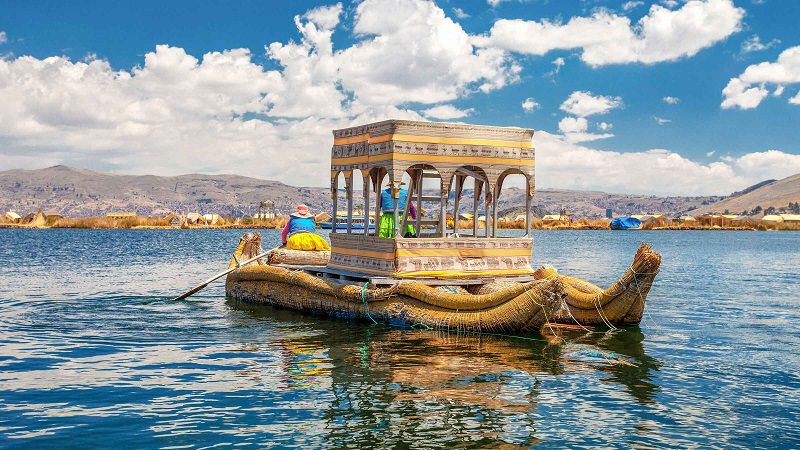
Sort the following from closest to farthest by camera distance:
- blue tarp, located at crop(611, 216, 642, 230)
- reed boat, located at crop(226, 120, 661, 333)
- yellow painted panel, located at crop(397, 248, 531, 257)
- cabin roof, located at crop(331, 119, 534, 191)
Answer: reed boat, located at crop(226, 120, 661, 333), cabin roof, located at crop(331, 119, 534, 191), yellow painted panel, located at crop(397, 248, 531, 257), blue tarp, located at crop(611, 216, 642, 230)

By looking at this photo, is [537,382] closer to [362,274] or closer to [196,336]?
[362,274]

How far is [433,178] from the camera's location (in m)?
22.2

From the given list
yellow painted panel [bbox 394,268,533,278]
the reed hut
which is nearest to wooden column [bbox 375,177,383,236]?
yellow painted panel [bbox 394,268,533,278]

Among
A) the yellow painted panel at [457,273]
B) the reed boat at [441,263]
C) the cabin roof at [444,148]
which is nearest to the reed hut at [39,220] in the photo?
the reed boat at [441,263]

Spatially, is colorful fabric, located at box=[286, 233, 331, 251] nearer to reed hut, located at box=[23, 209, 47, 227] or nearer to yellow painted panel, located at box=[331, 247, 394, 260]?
yellow painted panel, located at box=[331, 247, 394, 260]

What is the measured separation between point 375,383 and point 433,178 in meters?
9.80

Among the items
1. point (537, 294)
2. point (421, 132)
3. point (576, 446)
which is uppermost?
point (421, 132)

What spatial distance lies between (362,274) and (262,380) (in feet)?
24.1

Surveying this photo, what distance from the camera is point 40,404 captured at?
12.3m

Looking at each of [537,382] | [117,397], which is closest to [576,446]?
[537,382]

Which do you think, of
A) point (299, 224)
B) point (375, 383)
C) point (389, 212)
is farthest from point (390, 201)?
point (375, 383)

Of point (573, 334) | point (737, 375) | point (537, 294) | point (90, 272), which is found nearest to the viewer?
point (737, 375)

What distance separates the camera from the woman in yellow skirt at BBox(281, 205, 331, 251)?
89.8 feet

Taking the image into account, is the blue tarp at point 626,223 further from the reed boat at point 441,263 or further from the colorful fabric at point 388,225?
the colorful fabric at point 388,225
